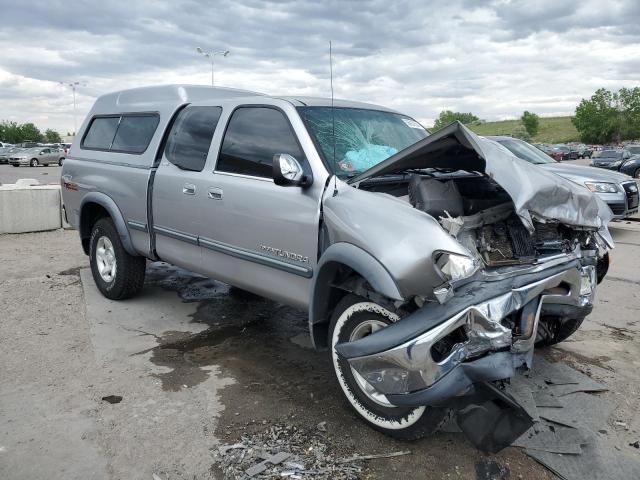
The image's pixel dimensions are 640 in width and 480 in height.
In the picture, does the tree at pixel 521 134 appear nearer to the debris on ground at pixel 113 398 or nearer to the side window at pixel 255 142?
the side window at pixel 255 142

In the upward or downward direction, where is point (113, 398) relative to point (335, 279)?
downward

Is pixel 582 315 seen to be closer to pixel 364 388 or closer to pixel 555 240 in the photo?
pixel 555 240

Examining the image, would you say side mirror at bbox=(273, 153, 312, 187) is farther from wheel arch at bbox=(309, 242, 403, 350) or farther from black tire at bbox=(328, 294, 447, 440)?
black tire at bbox=(328, 294, 447, 440)

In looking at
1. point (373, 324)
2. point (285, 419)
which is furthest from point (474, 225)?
point (285, 419)

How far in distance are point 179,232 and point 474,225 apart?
8.40 ft

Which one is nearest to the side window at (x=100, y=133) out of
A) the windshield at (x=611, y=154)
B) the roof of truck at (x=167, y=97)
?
the roof of truck at (x=167, y=97)

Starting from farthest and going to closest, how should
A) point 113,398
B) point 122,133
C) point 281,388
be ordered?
point 122,133 < point 281,388 < point 113,398

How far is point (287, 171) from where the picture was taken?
3.41 metres

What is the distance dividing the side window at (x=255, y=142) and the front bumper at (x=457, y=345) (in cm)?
152

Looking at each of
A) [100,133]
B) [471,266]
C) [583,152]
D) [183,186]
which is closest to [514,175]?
[471,266]

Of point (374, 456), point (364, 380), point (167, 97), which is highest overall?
point (167, 97)

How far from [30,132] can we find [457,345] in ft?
364

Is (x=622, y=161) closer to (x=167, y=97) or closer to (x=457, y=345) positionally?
(x=167, y=97)

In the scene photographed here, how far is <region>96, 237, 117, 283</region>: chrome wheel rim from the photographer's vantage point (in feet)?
18.9
